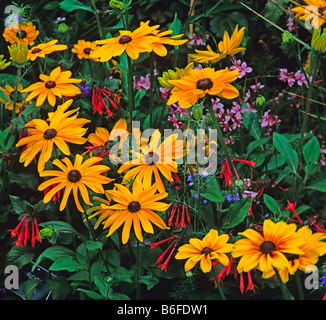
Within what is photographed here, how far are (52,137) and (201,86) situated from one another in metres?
0.22

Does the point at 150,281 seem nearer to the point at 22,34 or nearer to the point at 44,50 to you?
the point at 44,50

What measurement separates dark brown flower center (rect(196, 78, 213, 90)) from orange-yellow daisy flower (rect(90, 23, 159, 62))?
9 cm

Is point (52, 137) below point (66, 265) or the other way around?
the other way around

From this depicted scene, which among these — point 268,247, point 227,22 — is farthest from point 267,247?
point 227,22

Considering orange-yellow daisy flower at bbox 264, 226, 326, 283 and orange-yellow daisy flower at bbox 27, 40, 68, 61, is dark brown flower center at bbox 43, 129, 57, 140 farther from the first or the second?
orange-yellow daisy flower at bbox 264, 226, 326, 283

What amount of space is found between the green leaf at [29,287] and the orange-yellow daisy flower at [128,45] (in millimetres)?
376

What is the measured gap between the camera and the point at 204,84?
1.91ft

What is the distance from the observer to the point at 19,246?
0.77 m

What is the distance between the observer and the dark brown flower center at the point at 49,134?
2.12ft

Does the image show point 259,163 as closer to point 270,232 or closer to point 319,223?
point 319,223

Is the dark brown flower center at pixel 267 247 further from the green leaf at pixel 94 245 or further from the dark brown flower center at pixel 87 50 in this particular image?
the dark brown flower center at pixel 87 50

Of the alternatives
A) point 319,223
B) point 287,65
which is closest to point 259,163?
point 319,223
